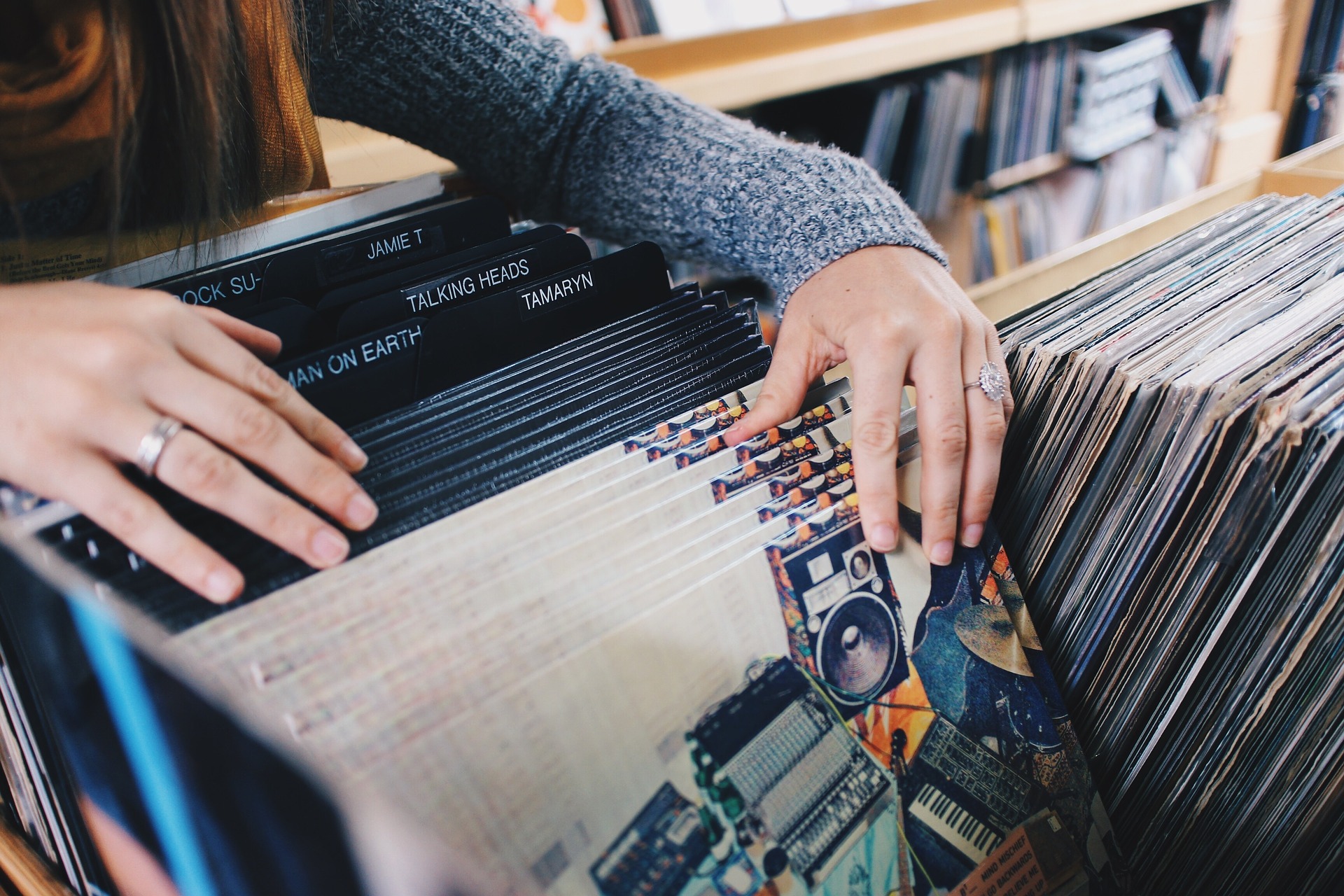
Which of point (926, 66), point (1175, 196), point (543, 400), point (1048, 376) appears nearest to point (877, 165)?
point (926, 66)

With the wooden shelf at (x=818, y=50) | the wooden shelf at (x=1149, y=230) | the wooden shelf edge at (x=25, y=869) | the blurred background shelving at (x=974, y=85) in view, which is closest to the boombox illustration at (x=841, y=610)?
the wooden shelf edge at (x=25, y=869)

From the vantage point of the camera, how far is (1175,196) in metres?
2.84

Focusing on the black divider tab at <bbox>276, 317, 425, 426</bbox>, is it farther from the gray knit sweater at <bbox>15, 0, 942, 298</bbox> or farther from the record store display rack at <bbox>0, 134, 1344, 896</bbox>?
the gray knit sweater at <bbox>15, 0, 942, 298</bbox>

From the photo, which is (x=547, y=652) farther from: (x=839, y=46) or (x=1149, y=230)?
(x=839, y=46)

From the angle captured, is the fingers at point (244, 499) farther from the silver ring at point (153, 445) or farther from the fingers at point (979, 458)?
the fingers at point (979, 458)

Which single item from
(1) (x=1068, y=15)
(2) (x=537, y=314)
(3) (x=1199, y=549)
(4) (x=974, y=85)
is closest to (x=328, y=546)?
(2) (x=537, y=314)

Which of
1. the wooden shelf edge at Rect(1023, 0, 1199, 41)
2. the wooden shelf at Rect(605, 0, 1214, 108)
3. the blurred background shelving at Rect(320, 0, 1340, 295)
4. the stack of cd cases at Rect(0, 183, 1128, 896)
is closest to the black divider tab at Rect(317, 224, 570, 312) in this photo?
the stack of cd cases at Rect(0, 183, 1128, 896)

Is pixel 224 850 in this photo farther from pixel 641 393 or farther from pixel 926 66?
pixel 926 66

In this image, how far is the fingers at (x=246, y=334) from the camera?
0.48m

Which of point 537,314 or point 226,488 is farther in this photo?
point 537,314

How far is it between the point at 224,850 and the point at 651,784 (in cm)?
23

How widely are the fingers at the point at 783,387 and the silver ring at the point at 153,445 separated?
0.34 meters

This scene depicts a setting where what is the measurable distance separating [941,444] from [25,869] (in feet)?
2.28

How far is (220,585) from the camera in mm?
407
